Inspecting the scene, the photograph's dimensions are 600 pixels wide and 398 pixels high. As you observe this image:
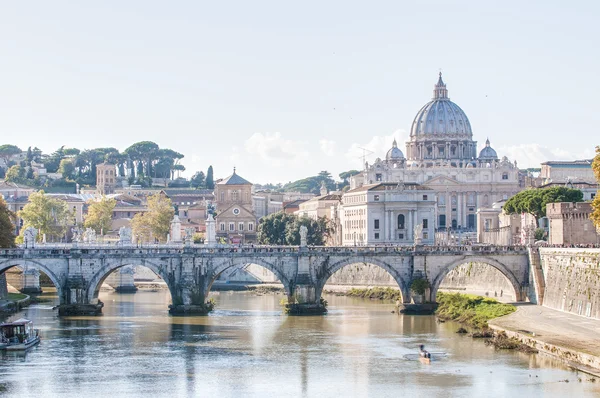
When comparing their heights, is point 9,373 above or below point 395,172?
below

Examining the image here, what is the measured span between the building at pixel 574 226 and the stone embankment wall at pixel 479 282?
225 inches

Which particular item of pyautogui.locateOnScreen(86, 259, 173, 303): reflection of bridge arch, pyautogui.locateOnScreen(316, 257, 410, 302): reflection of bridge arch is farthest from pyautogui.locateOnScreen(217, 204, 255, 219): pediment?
pyautogui.locateOnScreen(316, 257, 410, 302): reflection of bridge arch

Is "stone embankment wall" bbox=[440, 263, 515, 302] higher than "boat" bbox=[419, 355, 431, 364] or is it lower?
higher

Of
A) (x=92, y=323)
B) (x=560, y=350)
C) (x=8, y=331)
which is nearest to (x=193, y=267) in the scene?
(x=92, y=323)

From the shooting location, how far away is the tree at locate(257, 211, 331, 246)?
140 metres

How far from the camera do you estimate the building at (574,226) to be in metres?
91.1

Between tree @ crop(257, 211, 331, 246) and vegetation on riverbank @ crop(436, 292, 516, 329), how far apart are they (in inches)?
2098

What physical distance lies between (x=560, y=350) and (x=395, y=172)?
11630cm

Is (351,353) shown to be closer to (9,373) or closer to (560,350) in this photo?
(560,350)

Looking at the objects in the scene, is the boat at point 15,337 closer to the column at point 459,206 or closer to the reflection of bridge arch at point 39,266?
the reflection of bridge arch at point 39,266

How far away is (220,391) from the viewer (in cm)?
5569

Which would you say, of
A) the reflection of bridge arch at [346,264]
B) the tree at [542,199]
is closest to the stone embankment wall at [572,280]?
the reflection of bridge arch at [346,264]

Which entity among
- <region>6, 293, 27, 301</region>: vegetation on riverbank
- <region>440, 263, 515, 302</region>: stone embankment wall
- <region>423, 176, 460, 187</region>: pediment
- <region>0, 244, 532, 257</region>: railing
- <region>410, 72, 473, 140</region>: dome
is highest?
<region>410, 72, 473, 140</region>: dome

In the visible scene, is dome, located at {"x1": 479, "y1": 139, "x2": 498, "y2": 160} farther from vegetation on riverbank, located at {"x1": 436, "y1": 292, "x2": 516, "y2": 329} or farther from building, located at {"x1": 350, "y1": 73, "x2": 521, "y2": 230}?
vegetation on riverbank, located at {"x1": 436, "y1": 292, "x2": 516, "y2": 329}
